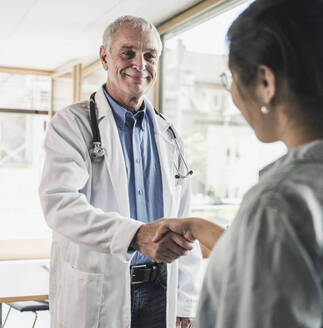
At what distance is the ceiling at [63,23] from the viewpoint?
11.7ft

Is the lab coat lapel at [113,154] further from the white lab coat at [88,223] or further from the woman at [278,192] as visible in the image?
the woman at [278,192]

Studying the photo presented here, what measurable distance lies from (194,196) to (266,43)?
3.68 m

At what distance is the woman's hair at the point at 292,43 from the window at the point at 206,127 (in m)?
3.28

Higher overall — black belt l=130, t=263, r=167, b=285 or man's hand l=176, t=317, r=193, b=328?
black belt l=130, t=263, r=167, b=285

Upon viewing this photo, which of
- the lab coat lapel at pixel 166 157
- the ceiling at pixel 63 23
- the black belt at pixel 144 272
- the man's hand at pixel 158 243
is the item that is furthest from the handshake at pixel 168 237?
the ceiling at pixel 63 23

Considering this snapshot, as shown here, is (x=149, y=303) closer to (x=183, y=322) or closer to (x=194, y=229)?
(x=183, y=322)

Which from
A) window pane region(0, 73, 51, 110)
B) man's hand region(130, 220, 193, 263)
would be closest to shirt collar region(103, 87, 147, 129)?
man's hand region(130, 220, 193, 263)

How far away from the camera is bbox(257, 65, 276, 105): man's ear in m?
0.63

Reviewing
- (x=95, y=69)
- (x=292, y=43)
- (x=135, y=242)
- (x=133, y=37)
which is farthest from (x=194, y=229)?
(x=95, y=69)

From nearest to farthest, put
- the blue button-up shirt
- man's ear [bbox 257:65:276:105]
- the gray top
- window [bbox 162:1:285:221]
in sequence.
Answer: the gray top
man's ear [bbox 257:65:276:105]
the blue button-up shirt
window [bbox 162:1:285:221]

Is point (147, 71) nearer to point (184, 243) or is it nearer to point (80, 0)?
point (184, 243)

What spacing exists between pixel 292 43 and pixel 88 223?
37.6 inches

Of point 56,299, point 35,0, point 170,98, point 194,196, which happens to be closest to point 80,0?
point 35,0

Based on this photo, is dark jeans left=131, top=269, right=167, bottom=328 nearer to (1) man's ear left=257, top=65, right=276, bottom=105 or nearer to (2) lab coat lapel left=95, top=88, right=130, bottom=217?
(2) lab coat lapel left=95, top=88, right=130, bottom=217
